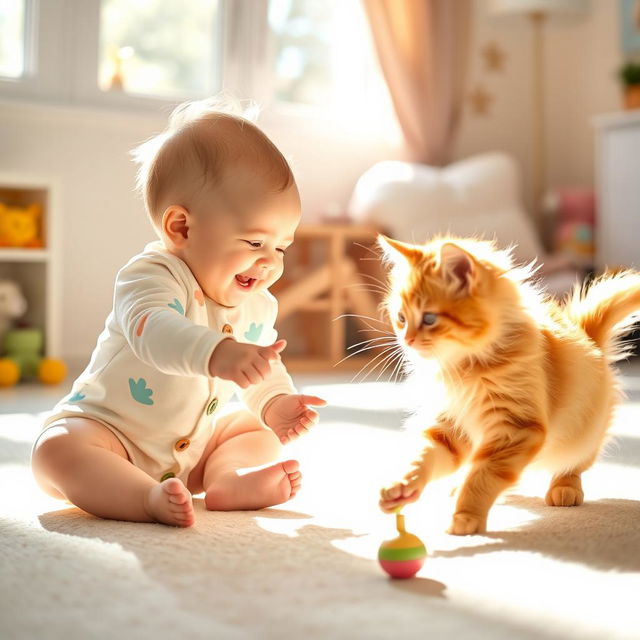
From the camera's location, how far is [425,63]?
11.6 ft

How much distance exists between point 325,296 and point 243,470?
2.14 metres

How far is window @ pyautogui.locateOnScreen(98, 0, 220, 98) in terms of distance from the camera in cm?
317

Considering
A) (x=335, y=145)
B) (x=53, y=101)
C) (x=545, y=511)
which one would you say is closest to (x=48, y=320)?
(x=53, y=101)

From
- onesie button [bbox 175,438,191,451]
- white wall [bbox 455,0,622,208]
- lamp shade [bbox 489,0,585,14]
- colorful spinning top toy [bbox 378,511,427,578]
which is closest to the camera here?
colorful spinning top toy [bbox 378,511,427,578]

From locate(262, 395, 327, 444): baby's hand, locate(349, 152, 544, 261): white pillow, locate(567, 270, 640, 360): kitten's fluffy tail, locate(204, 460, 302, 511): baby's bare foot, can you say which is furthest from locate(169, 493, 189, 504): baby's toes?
locate(349, 152, 544, 261): white pillow

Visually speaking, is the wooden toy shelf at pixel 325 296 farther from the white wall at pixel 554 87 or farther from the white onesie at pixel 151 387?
the white onesie at pixel 151 387

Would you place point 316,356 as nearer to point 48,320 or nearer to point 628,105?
point 48,320

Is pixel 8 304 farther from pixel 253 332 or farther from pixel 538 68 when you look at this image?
pixel 538 68

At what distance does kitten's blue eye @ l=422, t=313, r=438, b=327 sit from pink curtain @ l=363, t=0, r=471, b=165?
8.82 ft

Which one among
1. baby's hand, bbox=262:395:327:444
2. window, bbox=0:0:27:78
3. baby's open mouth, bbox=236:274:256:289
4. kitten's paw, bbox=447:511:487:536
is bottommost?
kitten's paw, bbox=447:511:487:536

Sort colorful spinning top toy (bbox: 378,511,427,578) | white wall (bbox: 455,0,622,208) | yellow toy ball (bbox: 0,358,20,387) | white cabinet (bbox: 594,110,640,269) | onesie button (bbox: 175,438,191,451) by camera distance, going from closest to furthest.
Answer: colorful spinning top toy (bbox: 378,511,427,578) → onesie button (bbox: 175,438,191,451) → yellow toy ball (bbox: 0,358,20,387) → white cabinet (bbox: 594,110,640,269) → white wall (bbox: 455,0,622,208)

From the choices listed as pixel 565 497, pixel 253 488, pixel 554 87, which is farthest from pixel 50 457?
pixel 554 87

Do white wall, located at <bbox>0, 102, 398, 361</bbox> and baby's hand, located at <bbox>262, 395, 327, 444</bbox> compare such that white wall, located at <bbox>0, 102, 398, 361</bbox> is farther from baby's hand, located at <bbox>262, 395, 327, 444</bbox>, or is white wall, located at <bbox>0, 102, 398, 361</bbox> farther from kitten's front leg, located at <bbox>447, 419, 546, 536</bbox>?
kitten's front leg, located at <bbox>447, 419, 546, 536</bbox>

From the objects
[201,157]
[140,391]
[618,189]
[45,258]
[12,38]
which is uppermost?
[12,38]
